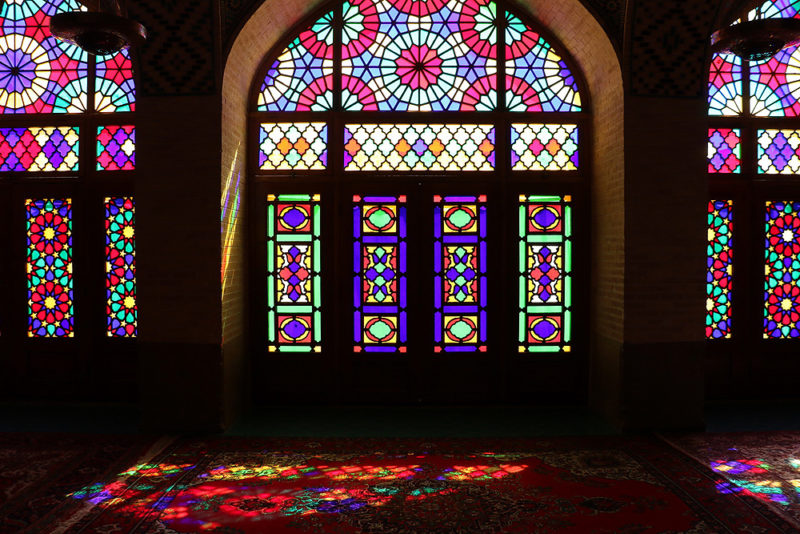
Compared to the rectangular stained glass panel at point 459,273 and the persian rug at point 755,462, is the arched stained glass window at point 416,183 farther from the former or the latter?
the persian rug at point 755,462

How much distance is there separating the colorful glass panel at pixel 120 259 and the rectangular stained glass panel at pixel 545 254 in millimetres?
3370

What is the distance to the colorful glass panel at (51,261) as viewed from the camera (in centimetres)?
538

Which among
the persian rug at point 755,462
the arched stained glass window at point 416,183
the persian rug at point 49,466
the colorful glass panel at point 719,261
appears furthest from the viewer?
the colorful glass panel at point 719,261

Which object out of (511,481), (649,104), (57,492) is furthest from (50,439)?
(649,104)

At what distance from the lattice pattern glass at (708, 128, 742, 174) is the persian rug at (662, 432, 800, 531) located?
2260mm

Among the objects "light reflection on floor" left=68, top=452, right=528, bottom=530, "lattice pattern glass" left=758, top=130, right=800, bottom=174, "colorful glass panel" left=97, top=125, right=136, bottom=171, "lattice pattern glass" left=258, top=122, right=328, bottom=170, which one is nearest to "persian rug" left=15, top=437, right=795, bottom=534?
"light reflection on floor" left=68, top=452, right=528, bottom=530

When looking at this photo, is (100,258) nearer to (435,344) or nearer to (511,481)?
(435,344)

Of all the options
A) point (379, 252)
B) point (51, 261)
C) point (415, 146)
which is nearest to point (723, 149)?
point (415, 146)

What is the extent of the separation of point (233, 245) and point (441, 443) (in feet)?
7.33

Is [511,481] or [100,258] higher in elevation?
[100,258]

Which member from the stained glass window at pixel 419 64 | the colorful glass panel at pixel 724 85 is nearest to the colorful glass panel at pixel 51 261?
the stained glass window at pixel 419 64

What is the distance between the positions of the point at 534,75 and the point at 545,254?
1.55 m

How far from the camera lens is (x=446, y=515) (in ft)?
10.6

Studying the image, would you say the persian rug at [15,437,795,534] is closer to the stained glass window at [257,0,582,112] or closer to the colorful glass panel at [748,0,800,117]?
the stained glass window at [257,0,582,112]
